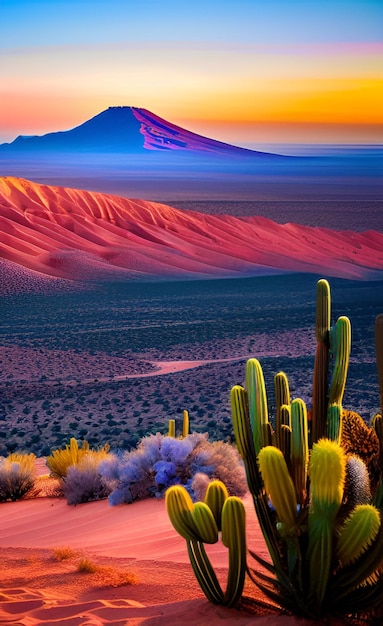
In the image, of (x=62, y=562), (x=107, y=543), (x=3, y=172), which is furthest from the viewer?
(x=3, y=172)

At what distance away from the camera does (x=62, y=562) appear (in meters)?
9.03

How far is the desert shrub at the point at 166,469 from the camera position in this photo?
39.3ft

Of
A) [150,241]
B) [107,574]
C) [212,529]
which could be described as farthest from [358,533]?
[150,241]

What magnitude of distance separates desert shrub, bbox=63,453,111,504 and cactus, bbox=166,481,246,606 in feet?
19.3

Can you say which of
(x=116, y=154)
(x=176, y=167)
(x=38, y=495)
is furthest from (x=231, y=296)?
(x=38, y=495)

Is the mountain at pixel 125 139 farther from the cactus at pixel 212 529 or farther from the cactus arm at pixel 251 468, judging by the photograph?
the cactus at pixel 212 529

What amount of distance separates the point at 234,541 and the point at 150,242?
7935cm

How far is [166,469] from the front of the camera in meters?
12.0

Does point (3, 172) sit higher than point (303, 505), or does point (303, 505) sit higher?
point (3, 172)

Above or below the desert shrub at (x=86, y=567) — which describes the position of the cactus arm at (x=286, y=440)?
above

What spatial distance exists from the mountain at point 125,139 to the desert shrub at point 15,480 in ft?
252

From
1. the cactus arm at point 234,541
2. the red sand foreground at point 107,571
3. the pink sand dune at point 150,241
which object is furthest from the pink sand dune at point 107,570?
the pink sand dune at point 150,241

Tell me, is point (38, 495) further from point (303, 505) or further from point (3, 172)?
point (3, 172)

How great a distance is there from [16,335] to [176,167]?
185 feet
